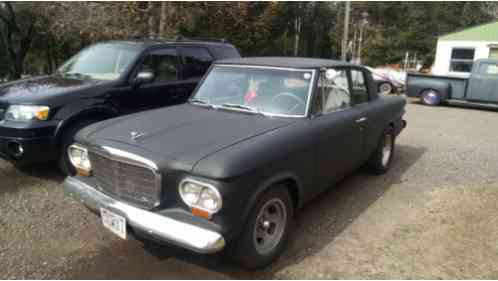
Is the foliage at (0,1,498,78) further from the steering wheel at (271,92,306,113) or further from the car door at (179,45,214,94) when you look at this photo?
the steering wheel at (271,92,306,113)

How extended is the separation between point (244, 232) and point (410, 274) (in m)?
1.45

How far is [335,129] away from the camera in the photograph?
373cm

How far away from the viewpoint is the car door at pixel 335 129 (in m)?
3.55

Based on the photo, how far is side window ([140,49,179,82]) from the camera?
5.49 meters

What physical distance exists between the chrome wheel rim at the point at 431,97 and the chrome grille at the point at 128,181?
1394 centimetres

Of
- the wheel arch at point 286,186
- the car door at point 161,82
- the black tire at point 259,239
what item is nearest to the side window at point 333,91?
the wheel arch at point 286,186

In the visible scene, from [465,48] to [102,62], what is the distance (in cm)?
2017

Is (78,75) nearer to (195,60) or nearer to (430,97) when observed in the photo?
(195,60)

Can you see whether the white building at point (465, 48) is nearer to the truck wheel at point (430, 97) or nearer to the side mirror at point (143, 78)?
the truck wheel at point (430, 97)

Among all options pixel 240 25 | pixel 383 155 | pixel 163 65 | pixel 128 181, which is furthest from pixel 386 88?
pixel 128 181

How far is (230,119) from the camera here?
136 inches

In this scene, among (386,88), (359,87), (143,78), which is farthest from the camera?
(386,88)

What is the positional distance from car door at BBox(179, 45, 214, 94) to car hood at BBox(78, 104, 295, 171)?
2.27 m

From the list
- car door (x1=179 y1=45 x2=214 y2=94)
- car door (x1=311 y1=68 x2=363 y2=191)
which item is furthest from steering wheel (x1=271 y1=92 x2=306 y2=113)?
car door (x1=179 y1=45 x2=214 y2=94)
